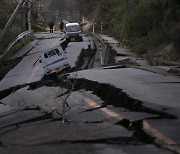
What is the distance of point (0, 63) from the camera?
2714 cm

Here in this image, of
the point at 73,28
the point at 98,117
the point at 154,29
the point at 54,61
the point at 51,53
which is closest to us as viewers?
the point at 98,117

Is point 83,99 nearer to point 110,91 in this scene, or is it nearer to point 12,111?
point 110,91

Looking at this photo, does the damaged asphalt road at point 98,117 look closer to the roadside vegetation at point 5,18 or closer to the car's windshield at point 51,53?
the car's windshield at point 51,53

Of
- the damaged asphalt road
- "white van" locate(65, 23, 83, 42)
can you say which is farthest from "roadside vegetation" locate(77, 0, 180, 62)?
the damaged asphalt road

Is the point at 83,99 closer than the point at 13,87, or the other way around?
the point at 83,99

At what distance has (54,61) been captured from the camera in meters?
20.5

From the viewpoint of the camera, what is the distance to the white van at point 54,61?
19.8 meters

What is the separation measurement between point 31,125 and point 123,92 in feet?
10.1

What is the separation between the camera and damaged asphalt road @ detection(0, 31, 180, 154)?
→ 6.61 meters

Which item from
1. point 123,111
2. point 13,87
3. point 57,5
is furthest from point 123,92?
point 57,5

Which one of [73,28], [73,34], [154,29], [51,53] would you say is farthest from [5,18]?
[51,53]

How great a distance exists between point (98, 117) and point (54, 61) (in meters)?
12.2

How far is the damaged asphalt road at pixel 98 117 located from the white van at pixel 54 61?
200 inches

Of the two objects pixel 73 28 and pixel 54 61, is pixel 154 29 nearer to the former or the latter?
pixel 54 61
